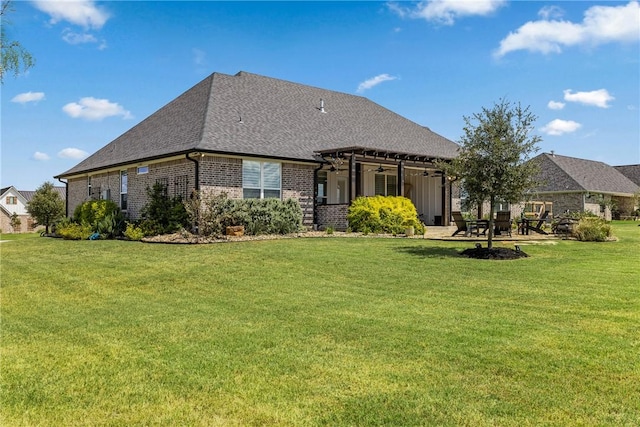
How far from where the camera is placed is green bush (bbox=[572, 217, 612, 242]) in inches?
664

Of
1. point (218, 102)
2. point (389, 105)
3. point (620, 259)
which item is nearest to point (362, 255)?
point (620, 259)

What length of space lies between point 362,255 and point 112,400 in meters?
9.31

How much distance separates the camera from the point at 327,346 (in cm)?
549

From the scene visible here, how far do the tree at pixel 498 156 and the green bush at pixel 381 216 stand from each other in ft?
21.1

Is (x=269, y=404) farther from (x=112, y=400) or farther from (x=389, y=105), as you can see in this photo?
(x=389, y=105)

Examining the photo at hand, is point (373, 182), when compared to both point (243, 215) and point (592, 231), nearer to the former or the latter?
point (243, 215)

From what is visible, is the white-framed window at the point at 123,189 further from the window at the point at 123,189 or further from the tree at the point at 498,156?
the tree at the point at 498,156

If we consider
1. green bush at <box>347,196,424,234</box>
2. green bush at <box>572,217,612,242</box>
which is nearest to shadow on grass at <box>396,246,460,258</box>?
green bush at <box>347,196,424,234</box>

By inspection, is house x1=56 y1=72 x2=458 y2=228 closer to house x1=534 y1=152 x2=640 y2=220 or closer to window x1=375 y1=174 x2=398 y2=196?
window x1=375 y1=174 x2=398 y2=196

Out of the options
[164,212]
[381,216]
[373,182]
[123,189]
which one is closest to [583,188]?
[373,182]

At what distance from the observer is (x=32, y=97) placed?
11852 mm

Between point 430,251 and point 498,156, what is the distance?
3.19 metres

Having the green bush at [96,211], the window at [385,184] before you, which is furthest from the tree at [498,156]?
the green bush at [96,211]

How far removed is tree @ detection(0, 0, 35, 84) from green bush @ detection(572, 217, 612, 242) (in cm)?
1722
